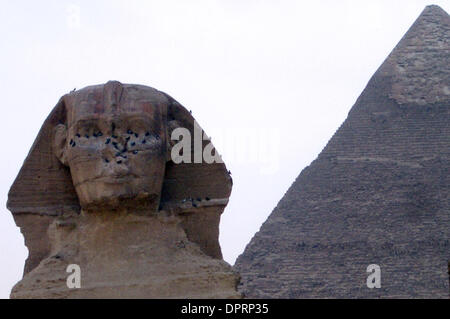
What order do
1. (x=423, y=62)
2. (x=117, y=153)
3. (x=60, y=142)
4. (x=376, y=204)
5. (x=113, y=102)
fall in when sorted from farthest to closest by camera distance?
(x=423, y=62) → (x=376, y=204) → (x=60, y=142) → (x=113, y=102) → (x=117, y=153)

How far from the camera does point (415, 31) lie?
2977 inches

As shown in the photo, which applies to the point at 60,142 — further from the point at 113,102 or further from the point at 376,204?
the point at 376,204

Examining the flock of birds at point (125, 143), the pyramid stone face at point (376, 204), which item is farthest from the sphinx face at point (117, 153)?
the pyramid stone face at point (376, 204)

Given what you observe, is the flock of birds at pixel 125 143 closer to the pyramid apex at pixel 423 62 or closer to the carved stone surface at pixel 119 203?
the carved stone surface at pixel 119 203

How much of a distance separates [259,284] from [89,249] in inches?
2344

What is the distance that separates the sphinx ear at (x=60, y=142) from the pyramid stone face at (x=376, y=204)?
5664cm

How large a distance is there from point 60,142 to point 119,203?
1.20 ft

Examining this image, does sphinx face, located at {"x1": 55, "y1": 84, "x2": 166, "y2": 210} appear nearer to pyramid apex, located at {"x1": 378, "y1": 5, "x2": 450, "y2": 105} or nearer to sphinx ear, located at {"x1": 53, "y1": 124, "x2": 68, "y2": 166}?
sphinx ear, located at {"x1": 53, "y1": 124, "x2": 68, "y2": 166}

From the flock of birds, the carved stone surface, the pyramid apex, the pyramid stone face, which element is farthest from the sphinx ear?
the pyramid apex

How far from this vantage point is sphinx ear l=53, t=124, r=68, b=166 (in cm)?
627

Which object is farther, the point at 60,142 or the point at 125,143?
the point at 60,142

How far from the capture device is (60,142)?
6.29 metres

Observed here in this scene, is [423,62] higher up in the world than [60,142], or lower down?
higher up

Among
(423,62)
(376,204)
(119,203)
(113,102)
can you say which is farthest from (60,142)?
(423,62)
